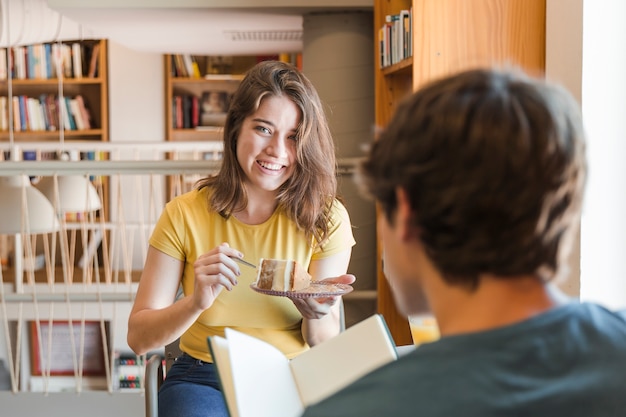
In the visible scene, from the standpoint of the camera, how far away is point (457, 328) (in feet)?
2.46

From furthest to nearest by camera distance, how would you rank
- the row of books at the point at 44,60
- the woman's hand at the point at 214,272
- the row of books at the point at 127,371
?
the row of books at the point at 44,60 → the row of books at the point at 127,371 → the woman's hand at the point at 214,272

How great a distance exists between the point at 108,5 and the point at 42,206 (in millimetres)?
1076

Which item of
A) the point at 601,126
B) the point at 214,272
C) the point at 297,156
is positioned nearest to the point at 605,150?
the point at 601,126

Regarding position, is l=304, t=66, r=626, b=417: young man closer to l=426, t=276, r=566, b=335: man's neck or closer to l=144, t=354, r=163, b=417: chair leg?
l=426, t=276, r=566, b=335: man's neck

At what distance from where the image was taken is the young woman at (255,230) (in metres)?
1.77

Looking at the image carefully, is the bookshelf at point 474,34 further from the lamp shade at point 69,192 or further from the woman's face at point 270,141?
the lamp shade at point 69,192

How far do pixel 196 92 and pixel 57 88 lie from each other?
120cm

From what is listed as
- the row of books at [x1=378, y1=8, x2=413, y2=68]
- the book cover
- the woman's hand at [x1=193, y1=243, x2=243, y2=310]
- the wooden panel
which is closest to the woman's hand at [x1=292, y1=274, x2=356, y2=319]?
the woman's hand at [x1=193, y1=243, x2=243, y2=310]

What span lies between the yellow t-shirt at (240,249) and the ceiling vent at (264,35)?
10.6 ft

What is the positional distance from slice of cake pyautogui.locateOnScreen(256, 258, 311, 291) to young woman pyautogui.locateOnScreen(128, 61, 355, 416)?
77 millimetres

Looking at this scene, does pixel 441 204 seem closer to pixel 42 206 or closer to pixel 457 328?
pixel 457 328

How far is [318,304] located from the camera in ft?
5.51

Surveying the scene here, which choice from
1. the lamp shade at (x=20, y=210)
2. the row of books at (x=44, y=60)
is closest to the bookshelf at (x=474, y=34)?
the lamp shade at (x=20, y=210)

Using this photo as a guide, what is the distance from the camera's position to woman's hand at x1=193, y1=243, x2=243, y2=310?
1.57 meters
